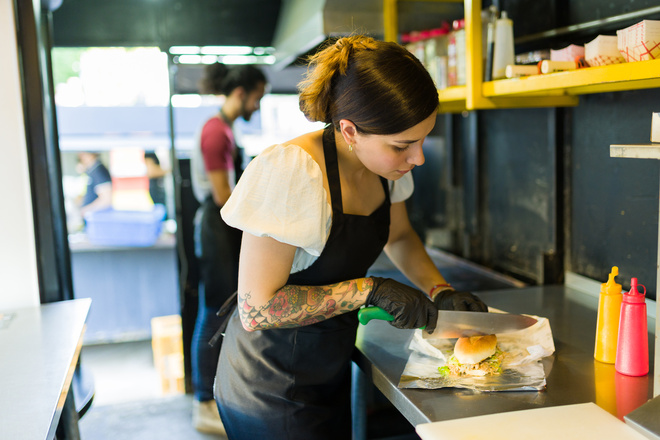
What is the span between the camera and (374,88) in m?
1.18

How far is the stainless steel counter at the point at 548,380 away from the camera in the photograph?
3.69 ft

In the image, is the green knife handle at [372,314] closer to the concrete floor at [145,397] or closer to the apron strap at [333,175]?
the apron strap at [333,175]

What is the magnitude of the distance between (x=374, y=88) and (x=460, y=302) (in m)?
0.58

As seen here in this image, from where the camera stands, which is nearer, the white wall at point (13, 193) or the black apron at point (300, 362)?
the black apron at point (300, 362)

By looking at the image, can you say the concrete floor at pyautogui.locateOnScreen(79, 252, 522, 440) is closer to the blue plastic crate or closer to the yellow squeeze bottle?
the blue plastic crate

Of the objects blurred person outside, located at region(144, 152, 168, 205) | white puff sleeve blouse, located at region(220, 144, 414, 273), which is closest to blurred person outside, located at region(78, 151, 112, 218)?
blurred person outside, located at region(144, 152, 168, 205)

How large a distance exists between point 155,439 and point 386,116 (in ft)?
7.20

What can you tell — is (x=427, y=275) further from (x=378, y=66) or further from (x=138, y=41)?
(x=138, y=41)

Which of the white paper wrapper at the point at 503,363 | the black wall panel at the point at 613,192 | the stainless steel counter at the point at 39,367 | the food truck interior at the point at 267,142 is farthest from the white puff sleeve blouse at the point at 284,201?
the black wall panel at the point at 613,192

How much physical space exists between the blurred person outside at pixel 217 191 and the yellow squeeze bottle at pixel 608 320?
86.9 inches

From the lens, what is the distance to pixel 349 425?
151 cm

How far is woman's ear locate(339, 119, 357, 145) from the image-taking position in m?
1.23

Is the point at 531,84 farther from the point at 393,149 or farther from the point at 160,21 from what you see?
the point at 160,21

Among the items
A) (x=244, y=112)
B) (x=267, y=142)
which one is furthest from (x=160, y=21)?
(x=267, y=142)
